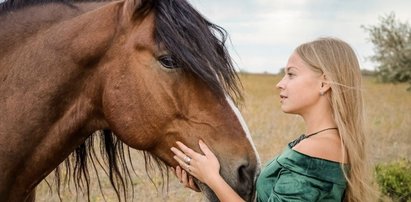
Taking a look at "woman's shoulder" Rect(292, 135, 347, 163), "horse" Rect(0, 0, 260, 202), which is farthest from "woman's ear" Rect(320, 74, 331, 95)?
"horse" Rect(0, 0, 260, 202)

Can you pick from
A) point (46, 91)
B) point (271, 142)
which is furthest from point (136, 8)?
point (271, 142)

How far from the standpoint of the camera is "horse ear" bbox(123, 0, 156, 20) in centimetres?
262

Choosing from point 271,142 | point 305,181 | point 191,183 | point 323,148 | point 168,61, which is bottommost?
point 271,142

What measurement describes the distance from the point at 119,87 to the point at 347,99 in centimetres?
109

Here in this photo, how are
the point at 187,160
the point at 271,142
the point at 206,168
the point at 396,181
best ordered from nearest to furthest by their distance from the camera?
the point at 206,168, the point at 187,160, the point at 396,181, the point at 271,142

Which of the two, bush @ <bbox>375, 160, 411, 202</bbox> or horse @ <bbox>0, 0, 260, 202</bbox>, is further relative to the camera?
bush @ <bbox>375, 160, 411, 202</bbox>

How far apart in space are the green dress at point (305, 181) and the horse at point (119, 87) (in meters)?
0.13

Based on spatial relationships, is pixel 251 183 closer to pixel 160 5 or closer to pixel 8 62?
pixel 160 5

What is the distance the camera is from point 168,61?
257 centimetres

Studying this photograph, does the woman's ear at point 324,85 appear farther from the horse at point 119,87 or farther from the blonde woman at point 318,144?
the horse at point 119,87

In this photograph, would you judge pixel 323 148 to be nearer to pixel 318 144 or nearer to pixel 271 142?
pixel 318 144

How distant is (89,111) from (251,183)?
894mm

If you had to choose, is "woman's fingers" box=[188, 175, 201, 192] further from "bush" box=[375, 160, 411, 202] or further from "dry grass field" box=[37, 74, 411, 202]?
"bush" box=[375, 160, 411, 202]

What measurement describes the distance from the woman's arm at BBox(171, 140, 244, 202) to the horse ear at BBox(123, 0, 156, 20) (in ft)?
2.16
